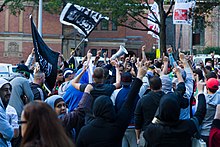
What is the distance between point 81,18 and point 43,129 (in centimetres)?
1255

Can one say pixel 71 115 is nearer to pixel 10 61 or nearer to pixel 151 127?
pixel 151 127

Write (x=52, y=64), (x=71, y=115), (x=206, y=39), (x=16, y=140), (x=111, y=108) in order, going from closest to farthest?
(x=111, y=108)
(x=71, y=115)
(x=16, y=140)
(x=52, y=64)
(x=206, y=39)

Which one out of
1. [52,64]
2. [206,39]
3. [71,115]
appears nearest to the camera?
[71,115]

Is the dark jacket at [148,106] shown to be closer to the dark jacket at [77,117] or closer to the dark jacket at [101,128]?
the dark jacket at [77,117]

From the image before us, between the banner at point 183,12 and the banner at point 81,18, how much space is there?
9191 millimetres

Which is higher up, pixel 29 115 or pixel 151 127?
pixel 29 115

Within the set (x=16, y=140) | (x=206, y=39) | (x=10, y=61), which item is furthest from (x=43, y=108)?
(x=206, y=39)

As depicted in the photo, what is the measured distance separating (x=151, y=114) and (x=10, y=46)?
4118cm

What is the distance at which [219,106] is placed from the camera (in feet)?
25.5

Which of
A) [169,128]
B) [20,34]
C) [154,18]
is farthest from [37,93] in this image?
[20,34]

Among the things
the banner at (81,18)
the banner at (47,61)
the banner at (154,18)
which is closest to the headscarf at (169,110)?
the banner at (47,61)

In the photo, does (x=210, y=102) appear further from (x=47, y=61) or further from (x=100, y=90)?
(x=47, y=61)

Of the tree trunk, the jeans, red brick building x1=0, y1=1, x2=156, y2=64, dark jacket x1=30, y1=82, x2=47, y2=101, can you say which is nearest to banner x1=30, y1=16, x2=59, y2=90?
dark jacket x1=30, y1=82, x2=47, y2=101

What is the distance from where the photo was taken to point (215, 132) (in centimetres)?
773
